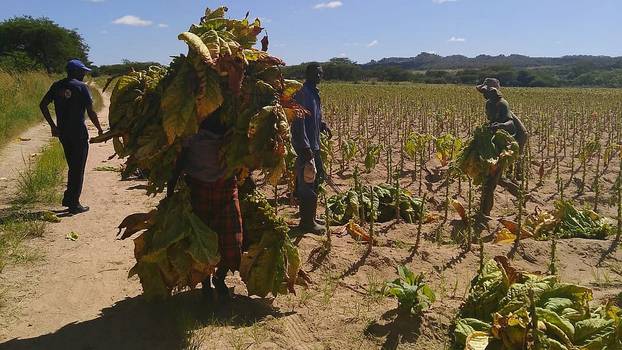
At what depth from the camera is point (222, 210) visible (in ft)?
11.1

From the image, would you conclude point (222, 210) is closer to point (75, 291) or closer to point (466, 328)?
point (75, 291)

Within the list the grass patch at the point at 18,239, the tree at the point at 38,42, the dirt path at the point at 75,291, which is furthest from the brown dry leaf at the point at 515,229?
the tree at the point at 38,42

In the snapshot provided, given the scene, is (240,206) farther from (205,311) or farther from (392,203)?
(392,203)

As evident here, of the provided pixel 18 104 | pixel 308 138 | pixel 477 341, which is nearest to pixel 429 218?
pixel 308 138

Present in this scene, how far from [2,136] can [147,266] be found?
28.8 feet

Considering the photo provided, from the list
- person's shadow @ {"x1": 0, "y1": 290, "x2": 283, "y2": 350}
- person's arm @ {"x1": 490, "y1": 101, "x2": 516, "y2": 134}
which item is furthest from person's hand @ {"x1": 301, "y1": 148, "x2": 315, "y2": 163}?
person's arm @ {"x1": 490, "y1": 101, "x2": 516, "y2": 134}

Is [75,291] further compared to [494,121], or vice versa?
[494,121]

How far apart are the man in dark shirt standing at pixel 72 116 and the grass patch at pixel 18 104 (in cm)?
527

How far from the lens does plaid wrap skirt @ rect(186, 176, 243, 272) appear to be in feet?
11.0

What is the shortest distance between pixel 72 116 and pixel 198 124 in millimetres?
3213

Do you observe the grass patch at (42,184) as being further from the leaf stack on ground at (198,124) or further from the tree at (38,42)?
Answer: the tree at (38,42)

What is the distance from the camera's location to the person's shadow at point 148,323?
3121 mm

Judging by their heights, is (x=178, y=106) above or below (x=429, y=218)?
above

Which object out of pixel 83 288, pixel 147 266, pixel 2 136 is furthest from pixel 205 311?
pixel 2 136
